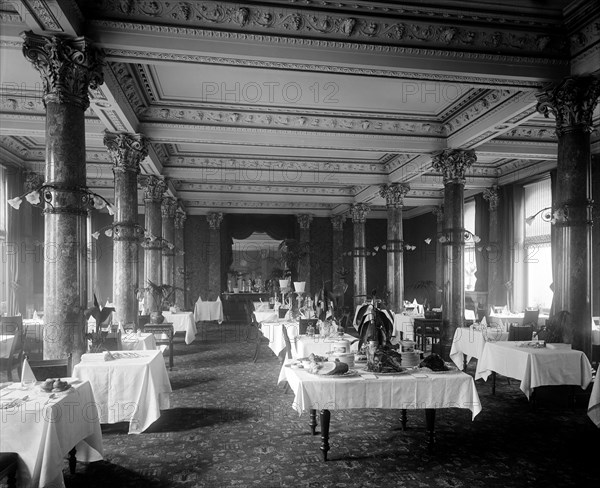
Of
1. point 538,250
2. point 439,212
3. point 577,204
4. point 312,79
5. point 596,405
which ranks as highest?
point 312,79

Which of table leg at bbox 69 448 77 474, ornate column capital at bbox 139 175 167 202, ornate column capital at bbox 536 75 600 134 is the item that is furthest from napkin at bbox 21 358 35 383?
ornate column capital at bbox 139 175 167 202

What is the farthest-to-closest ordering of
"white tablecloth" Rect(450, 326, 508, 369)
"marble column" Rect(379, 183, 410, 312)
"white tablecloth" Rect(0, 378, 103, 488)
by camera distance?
1. "marble column" Rect(379, 183, 410, 312)
2. "white tablecloth" Rect(450, 326, 508, 369)
3. "white tablecloth" Rect(0, 378, 103, 488)

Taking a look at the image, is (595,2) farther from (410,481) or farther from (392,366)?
(410,481)

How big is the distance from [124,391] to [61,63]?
3.65 metres

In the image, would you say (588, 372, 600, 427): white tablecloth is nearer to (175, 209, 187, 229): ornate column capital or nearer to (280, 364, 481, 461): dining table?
(280, 364, 481, 461): dining table

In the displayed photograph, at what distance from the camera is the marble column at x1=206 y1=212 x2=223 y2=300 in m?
20.1

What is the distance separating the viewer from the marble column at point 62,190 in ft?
16.7

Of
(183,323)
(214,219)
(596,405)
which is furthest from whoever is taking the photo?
(214,219)

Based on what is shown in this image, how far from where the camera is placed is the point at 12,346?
7.18 meters

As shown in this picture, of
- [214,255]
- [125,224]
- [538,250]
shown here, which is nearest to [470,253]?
[538,250]

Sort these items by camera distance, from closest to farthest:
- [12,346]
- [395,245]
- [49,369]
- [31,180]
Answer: [49,369] < [12,346] < [31,180] < [395,245]

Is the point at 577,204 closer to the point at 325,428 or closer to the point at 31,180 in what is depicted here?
the point at 325,428

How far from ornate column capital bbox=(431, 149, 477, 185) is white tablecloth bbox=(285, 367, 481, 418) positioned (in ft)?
21.6

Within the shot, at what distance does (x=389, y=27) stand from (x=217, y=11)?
209 cm
